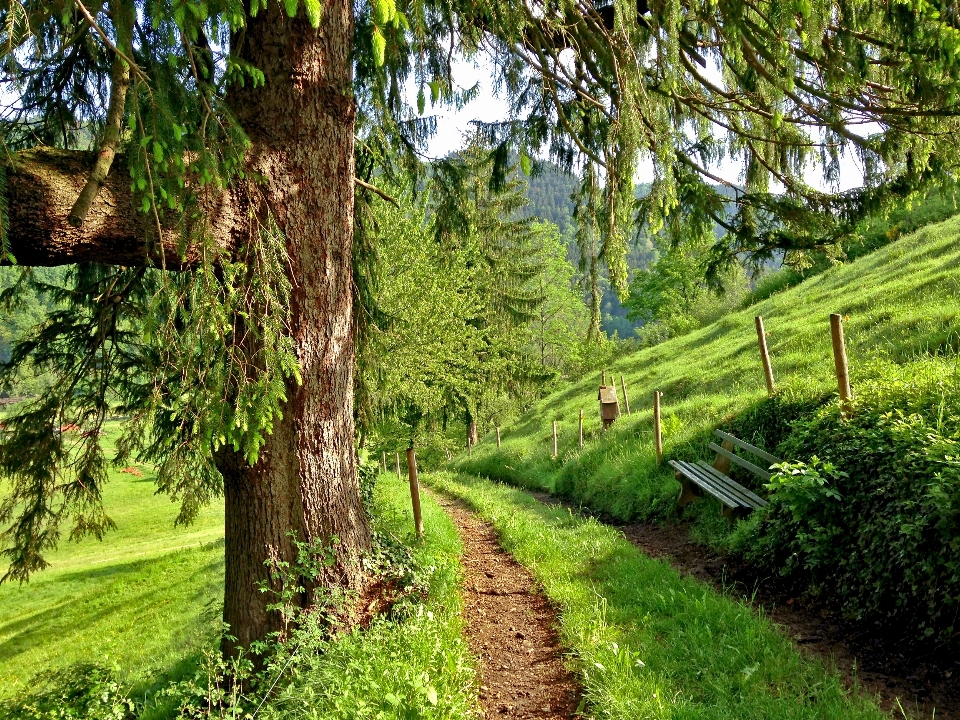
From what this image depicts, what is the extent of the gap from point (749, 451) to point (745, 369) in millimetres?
6304

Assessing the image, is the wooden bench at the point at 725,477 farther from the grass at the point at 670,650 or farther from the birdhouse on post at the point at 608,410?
the birdhouse on post at the point at 608,410

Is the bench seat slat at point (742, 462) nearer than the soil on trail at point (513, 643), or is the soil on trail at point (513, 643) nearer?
the soil on trail at point (513, 643)

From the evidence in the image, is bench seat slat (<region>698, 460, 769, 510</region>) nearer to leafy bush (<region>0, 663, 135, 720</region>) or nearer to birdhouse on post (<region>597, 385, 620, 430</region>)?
leafy bush (<region>0, 663, 135, 720</region>)

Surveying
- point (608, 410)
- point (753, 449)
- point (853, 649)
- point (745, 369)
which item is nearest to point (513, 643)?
point (853, 649)

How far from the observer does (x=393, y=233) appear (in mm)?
19453

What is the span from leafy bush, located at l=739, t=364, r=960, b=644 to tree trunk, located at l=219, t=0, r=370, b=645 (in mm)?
4198

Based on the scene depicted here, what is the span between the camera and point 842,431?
254 inches

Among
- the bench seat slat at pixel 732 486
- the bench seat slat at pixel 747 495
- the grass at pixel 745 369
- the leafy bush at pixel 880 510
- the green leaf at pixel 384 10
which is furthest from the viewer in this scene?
the grass at pixel 745 369

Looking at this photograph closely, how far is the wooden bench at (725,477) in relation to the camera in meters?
7.46

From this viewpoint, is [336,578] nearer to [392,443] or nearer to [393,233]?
[393,233]

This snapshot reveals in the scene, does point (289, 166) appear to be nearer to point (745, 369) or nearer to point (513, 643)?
point (513, 643)

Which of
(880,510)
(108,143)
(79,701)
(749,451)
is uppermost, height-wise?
(108,143)

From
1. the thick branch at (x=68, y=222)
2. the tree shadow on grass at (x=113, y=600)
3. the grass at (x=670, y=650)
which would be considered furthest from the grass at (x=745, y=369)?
the tree shadow on grass at (x=113, y=600)

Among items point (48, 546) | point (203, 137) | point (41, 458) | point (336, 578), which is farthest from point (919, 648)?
point (48, 546)
